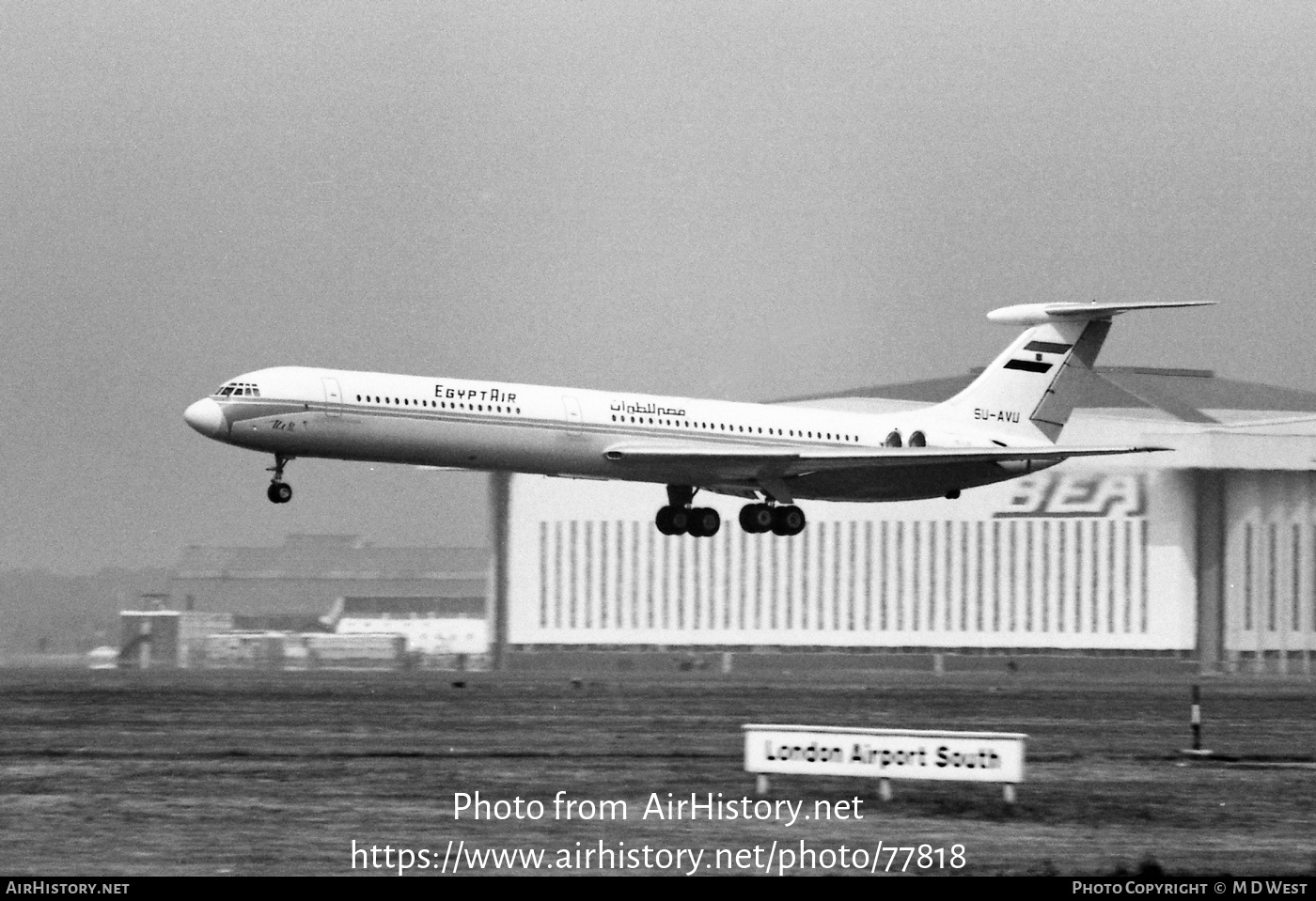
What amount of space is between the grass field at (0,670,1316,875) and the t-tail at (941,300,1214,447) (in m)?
12.5

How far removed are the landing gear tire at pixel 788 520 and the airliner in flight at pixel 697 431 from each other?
1.9 inches

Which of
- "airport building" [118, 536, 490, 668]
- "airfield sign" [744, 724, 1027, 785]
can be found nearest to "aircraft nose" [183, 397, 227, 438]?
"airfield sign" [744, 724, 1027, 785]

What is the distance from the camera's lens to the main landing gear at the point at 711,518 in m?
53.6

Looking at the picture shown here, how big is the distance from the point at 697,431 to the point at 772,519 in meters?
4.24

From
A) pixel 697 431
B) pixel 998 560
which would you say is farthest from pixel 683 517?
pixel 998 560

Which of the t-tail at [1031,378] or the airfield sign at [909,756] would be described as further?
the t-tail at [1031,378]

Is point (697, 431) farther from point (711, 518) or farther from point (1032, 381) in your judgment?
point (1032, 381)

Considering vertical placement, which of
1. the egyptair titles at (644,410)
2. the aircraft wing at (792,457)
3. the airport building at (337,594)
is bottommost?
the airport building at (337,594)

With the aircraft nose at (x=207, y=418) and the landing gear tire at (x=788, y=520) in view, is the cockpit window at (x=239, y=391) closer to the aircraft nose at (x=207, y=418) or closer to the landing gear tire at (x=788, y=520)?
the aircraft nose at (x=207, y=418)

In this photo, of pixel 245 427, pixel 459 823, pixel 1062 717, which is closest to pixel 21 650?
pixel 245 427

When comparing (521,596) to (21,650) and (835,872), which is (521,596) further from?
(835,872)

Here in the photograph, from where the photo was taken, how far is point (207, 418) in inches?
1779

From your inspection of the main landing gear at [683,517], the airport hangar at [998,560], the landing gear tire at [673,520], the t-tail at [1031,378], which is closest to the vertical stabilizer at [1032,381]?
the t-tail at [1031,378]

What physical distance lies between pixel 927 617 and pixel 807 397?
12.7 meters
